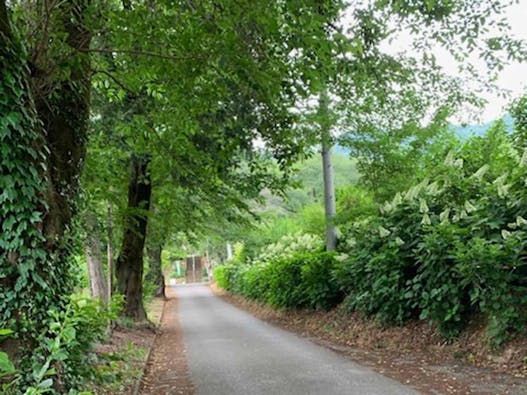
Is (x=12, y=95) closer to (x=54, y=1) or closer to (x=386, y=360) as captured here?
(x=54, y=1)

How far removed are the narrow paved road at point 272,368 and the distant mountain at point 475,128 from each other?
6.27m

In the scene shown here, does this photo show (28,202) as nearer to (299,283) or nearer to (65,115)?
(65,115)

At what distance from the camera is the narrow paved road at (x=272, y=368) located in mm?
6738

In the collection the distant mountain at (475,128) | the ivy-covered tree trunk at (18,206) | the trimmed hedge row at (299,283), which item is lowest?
the trimmed hedge row at (299,283)

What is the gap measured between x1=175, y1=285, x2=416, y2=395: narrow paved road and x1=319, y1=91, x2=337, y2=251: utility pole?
2884 mm


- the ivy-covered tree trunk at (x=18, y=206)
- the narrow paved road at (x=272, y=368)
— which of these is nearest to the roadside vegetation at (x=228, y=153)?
the ivy-covered tree trunk at (x=18, y=206)

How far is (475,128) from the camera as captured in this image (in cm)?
1348

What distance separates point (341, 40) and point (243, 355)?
6850 mm

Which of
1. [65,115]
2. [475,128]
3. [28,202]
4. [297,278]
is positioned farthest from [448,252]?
[297,278]

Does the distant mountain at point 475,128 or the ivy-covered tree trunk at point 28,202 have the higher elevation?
the distant mountain at point 475,128

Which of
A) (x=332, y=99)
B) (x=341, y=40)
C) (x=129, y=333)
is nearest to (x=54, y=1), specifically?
(x=341, y=40)

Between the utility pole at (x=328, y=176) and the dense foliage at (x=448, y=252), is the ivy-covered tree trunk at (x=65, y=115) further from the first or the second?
A: the utility pole at (x=328, y=176)

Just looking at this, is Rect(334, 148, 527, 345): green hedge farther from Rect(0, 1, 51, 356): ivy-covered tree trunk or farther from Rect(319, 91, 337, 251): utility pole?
Rect(0, 1, 51, 356): ivy-covered tree trunk

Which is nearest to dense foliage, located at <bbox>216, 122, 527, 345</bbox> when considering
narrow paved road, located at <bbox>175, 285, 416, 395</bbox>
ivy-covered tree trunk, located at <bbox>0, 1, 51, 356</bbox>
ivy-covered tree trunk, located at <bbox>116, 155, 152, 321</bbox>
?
narrow paved road, located at <bbox>175, 285, 416, 395</bbox>
